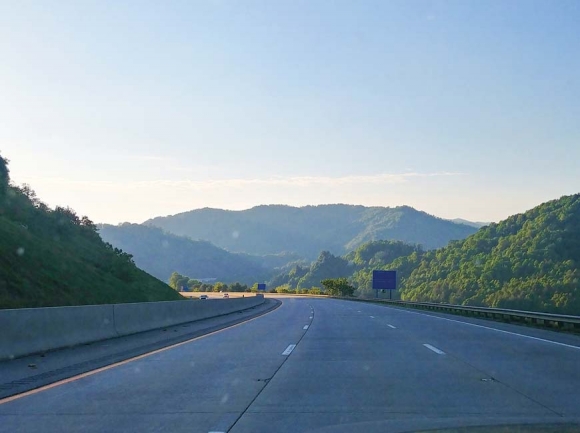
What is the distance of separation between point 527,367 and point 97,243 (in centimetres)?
4715

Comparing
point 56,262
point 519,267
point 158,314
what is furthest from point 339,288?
point 158,314

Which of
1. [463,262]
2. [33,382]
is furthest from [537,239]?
[33,382]

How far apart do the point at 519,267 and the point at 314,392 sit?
3506 inches

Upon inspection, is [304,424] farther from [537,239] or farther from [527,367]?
[537,239]

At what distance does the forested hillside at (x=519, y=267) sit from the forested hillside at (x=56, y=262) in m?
38.1

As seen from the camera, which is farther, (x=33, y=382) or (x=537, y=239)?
(x=537, y=239)

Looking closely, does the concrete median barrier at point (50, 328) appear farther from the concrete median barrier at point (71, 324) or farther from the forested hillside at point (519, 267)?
the forested hillside at point (519, 267)

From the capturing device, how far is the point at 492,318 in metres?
35.7

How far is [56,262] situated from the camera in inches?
1549

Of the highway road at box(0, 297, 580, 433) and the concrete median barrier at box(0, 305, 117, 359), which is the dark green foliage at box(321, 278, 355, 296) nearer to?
the concrete median barrier at box(0, 305, 117, 359)

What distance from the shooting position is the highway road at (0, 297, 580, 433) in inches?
305

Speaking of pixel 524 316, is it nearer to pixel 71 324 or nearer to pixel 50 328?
pixel 71 324

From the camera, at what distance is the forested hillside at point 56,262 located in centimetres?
3266

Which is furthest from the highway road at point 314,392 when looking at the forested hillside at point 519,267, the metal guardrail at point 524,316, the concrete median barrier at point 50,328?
the forested hillside at point 519,267
